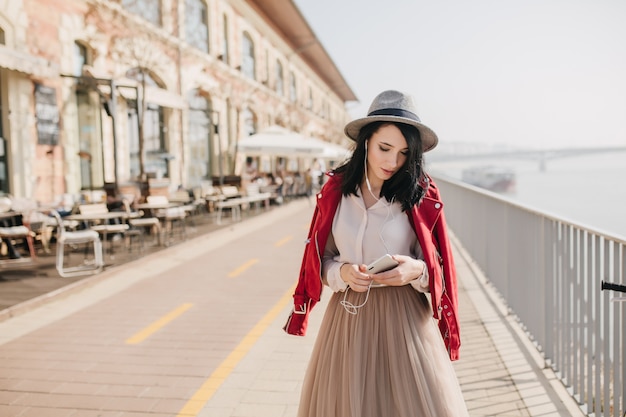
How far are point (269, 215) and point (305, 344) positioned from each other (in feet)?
45.2

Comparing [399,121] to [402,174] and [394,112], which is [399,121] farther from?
Result: [402,174]

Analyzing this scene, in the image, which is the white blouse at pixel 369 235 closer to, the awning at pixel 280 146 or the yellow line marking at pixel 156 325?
the yellow line marking at pixel 156 325

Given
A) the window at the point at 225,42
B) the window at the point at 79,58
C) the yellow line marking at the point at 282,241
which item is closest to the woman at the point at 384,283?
the yellow line marking at the point at 282,241

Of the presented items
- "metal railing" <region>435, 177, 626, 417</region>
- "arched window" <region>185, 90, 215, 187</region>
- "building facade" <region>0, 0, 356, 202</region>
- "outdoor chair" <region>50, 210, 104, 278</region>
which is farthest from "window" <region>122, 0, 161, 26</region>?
"metal railing" <region>435, 177, 626, 417</region>

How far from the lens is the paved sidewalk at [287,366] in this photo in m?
3.76

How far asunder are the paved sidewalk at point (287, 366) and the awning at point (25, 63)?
14.6ft

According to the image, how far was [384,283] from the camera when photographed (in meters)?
2.26

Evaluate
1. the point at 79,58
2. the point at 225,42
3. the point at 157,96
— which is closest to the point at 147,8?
the point at 79,58

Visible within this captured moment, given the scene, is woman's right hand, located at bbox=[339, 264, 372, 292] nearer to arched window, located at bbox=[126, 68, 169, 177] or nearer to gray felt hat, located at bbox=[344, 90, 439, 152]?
gray felt hat, located at bbox=[344, 90, 439, 152]

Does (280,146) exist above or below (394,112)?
above

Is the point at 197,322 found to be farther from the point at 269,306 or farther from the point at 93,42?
the point at 93,42

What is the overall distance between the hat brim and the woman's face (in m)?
0.05

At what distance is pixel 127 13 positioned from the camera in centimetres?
1520

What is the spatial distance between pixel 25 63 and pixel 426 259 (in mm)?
9642
